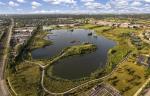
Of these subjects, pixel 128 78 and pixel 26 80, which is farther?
pixel 128 78

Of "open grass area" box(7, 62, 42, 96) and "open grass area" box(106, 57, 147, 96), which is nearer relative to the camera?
"open grass area" box(7, 62, 42, 96)

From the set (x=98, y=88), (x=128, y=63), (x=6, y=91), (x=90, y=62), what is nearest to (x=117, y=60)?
(x=128, y=63)

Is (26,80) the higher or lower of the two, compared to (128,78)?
lower

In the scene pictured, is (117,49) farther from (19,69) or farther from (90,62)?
(19,69)

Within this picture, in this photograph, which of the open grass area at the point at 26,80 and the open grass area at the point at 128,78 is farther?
the open grass area at the point at 128,78
